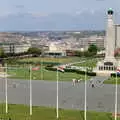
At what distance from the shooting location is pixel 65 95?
33.1 m

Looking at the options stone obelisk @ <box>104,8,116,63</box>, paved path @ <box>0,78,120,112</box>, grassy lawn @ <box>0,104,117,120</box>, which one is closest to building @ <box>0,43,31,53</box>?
stone obelisk @ <box>104,8,116,63</box>

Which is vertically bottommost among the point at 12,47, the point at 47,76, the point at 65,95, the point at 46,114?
the point at 46,114

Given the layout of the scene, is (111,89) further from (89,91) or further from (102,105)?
(102,105)

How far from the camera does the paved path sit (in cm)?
2862

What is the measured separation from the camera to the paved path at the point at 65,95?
2862 cm

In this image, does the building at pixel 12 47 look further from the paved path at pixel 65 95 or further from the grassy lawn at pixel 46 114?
the grassy lawn at pixel 46 114

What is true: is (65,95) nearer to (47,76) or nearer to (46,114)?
(46,114)

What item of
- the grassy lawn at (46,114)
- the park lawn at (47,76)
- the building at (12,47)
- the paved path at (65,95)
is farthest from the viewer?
the building at (12,47)

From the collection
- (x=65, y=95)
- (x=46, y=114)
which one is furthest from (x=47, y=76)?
(x=46, y=114)

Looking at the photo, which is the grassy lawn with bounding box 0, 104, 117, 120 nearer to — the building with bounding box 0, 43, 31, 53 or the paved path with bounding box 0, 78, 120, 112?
the paved path with bounding box 0, 78, 120, 112

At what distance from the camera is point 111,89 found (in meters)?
37.3

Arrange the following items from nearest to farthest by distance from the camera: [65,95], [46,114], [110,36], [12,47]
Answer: [46,114] → [65,95] → [110,36] → [12,47]

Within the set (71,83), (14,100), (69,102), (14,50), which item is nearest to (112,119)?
(69,102)

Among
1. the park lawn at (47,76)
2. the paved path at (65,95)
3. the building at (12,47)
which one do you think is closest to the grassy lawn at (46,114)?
the paved path at (65,95)
